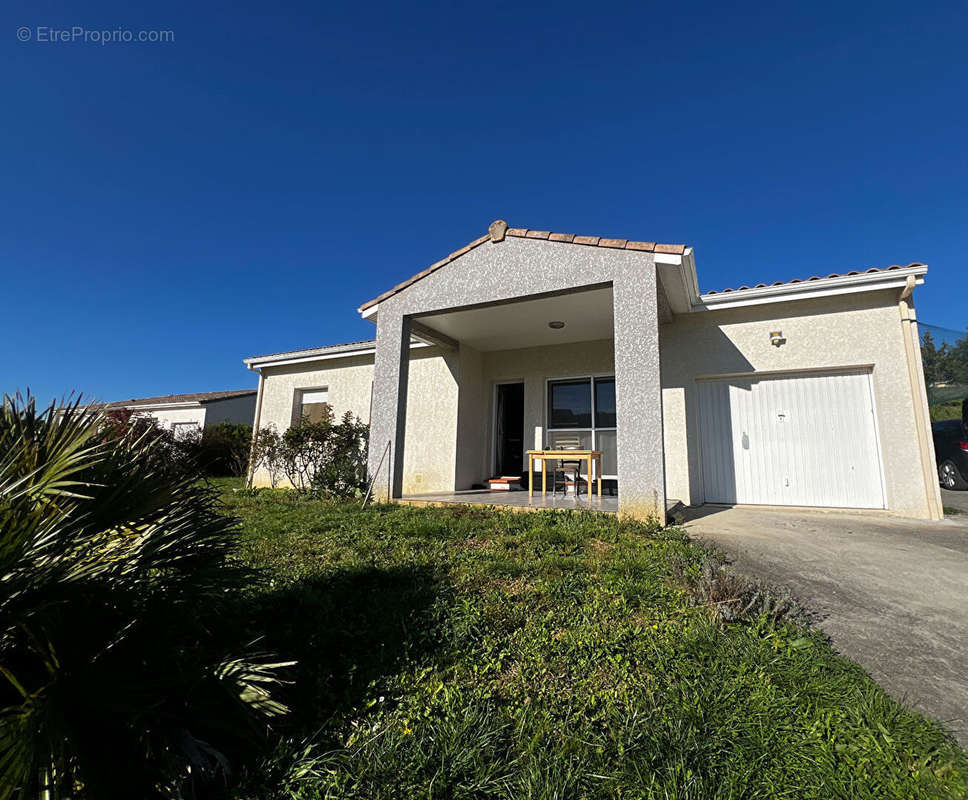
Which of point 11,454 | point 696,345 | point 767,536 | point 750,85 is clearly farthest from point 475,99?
point 11,454

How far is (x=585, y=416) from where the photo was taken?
9.20 metres

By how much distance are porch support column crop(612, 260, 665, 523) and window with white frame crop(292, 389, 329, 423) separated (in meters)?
8.25

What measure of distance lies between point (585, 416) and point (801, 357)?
3918 mm

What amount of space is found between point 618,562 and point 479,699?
2.07 meters

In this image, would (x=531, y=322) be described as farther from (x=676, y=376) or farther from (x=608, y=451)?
(x=608, y=451)

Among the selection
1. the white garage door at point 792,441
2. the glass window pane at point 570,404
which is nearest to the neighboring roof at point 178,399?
the glass window pane at point 570,404

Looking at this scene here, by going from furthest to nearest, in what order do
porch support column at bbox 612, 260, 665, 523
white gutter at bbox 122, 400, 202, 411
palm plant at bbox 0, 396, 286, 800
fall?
→ white gutter at bbox 122, 400, 202, 411 → porch support column at bbox 612, 260, 665, 523 → palm plant at bbox 0, 396, 286, 800

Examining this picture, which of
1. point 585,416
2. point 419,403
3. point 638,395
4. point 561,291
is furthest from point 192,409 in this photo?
point 638,395

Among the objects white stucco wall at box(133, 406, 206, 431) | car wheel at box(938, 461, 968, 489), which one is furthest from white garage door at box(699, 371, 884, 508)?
white stucco wall at box(133, 406, 206, 431)

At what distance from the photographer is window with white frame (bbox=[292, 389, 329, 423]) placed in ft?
37.4

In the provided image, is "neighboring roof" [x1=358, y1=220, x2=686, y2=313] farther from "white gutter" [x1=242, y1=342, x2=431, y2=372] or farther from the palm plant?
the palm plant

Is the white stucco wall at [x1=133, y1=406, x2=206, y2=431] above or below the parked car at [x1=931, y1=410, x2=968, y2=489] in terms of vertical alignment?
above

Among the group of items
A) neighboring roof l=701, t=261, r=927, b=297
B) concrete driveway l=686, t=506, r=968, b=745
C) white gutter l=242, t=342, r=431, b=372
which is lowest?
concrete driveway l=686, t=506, r=968, b=745

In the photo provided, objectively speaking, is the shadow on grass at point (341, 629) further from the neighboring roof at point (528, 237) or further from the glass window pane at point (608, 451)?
the glass window pane at point (608, 451)
